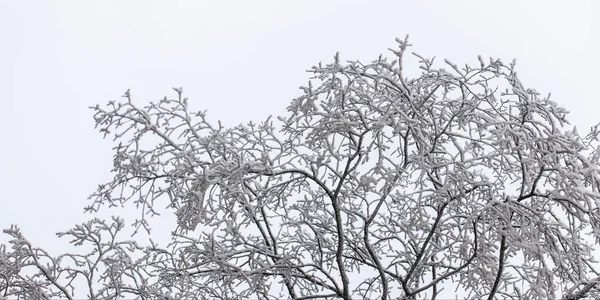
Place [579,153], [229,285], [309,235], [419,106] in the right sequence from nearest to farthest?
[579,153], [419,106], [229,285], [309,235]

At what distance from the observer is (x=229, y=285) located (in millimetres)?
6805

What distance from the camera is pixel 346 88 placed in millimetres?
6082

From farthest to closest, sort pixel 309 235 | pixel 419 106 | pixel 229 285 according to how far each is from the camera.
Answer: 1. pixel 309 235
2. pixel 229 285
3. pixel 419 106

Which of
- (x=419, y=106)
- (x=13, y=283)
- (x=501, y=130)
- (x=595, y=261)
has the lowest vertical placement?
(x=595, y=261)

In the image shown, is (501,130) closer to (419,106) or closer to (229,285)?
(419,106)

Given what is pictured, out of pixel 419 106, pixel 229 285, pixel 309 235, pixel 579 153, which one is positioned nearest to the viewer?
pixel 579 153

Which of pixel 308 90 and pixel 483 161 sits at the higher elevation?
pixel 308 90

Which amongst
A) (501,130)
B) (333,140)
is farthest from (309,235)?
(501,130)

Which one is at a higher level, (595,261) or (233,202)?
(233,202)

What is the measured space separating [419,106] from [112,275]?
3.48 meters

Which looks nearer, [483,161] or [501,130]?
[501,130]

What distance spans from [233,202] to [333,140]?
0.86 metres

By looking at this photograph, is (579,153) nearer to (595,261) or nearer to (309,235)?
(595,261)

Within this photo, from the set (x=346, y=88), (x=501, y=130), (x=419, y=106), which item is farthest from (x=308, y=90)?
(x=501, y=130)
